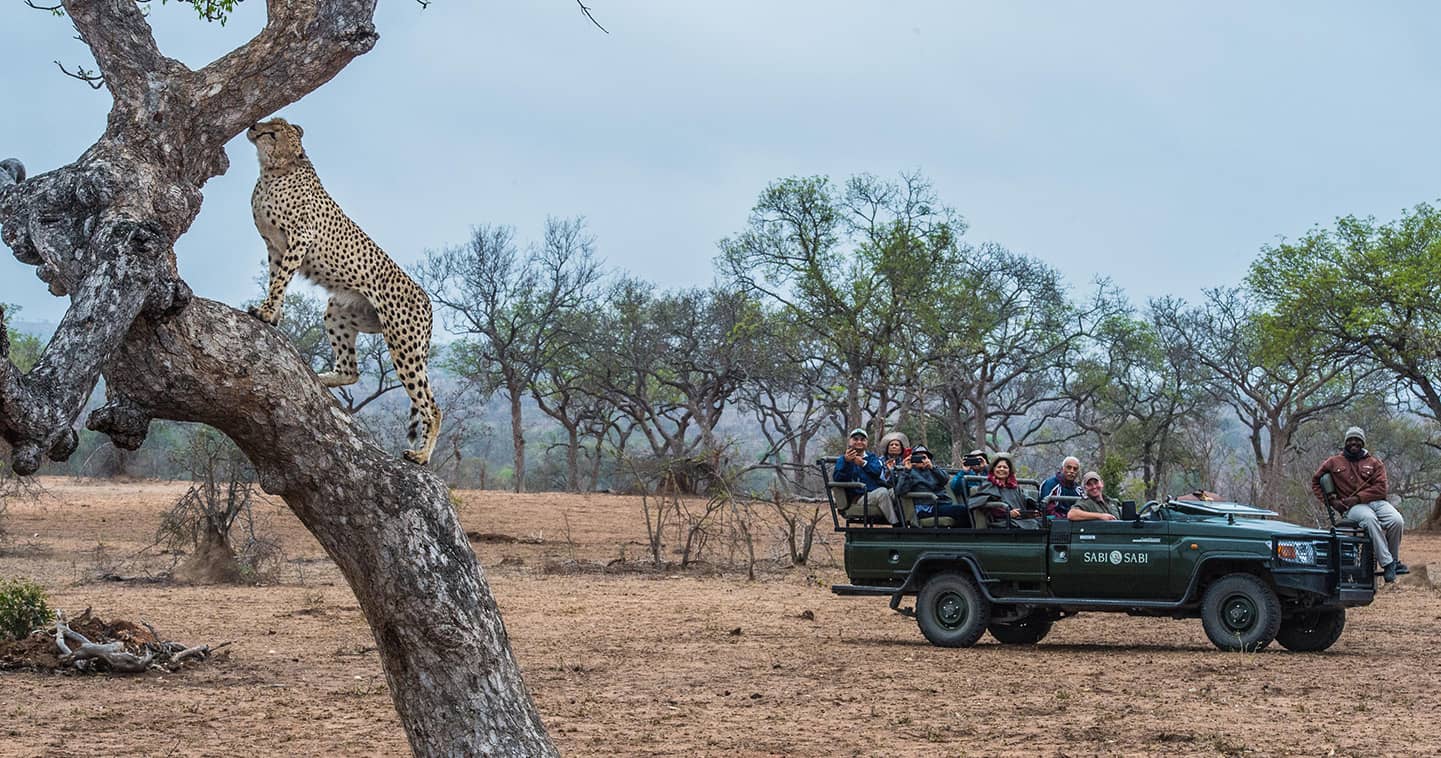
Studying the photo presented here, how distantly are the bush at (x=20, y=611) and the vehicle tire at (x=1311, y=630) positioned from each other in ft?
32.6

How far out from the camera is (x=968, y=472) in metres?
14.0

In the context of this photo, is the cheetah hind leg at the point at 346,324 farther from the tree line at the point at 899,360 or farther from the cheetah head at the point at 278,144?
the tree line at the point at 899,360

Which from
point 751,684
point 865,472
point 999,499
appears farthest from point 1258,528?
point 751,684

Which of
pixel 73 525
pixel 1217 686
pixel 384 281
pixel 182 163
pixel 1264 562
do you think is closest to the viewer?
pixel 182 163

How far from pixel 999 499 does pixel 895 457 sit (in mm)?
1019

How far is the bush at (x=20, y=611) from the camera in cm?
1207

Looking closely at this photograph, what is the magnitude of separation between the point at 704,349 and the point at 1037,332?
9578mm

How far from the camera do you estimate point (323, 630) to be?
47.1 ft

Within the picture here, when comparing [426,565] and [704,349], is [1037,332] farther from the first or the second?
[426,565]

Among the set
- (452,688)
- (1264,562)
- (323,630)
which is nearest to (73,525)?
(323,630)

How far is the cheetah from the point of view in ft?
23.7

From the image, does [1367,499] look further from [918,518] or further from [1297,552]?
[918,518]

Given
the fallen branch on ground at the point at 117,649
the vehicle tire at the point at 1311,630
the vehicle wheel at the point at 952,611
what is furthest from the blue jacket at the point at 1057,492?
the fallen branch on ground at the point at 117,649

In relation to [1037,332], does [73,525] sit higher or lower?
lower
